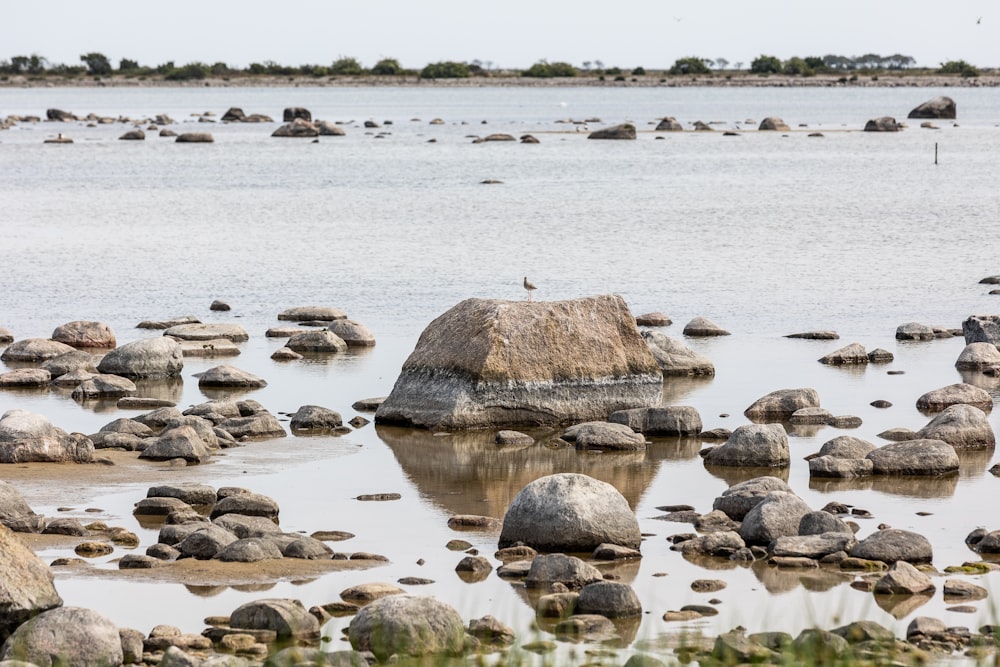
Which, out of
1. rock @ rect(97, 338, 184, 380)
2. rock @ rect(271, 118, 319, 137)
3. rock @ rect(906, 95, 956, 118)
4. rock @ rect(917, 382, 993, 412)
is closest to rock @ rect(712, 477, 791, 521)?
rock @ rect(917, 382, 993, 412)

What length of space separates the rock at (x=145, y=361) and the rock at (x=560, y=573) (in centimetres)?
991

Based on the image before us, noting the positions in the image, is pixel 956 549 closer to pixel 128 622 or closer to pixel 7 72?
pixel 128 622

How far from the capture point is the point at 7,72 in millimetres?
189750

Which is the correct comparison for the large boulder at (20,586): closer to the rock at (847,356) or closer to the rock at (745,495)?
the rock at (745,495)

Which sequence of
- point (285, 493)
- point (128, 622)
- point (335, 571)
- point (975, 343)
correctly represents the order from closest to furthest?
point (128, 622), point (335, 571), point (285, 493), point (975, 343)

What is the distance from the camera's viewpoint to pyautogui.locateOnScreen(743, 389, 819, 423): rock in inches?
714

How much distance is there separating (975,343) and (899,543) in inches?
409

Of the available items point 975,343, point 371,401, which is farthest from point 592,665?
point 975,343

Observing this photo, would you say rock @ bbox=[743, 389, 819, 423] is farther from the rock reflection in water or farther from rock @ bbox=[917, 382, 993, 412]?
the rock reflection in water

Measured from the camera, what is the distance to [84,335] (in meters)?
23.1

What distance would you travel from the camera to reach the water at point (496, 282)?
1245 centimetres

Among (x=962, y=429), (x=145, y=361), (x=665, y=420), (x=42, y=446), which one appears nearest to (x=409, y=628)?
(x=42, y=446)

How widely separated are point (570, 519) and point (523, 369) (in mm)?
5102

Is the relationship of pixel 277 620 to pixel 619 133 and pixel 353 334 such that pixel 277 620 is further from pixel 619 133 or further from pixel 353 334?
pixel 619 133
